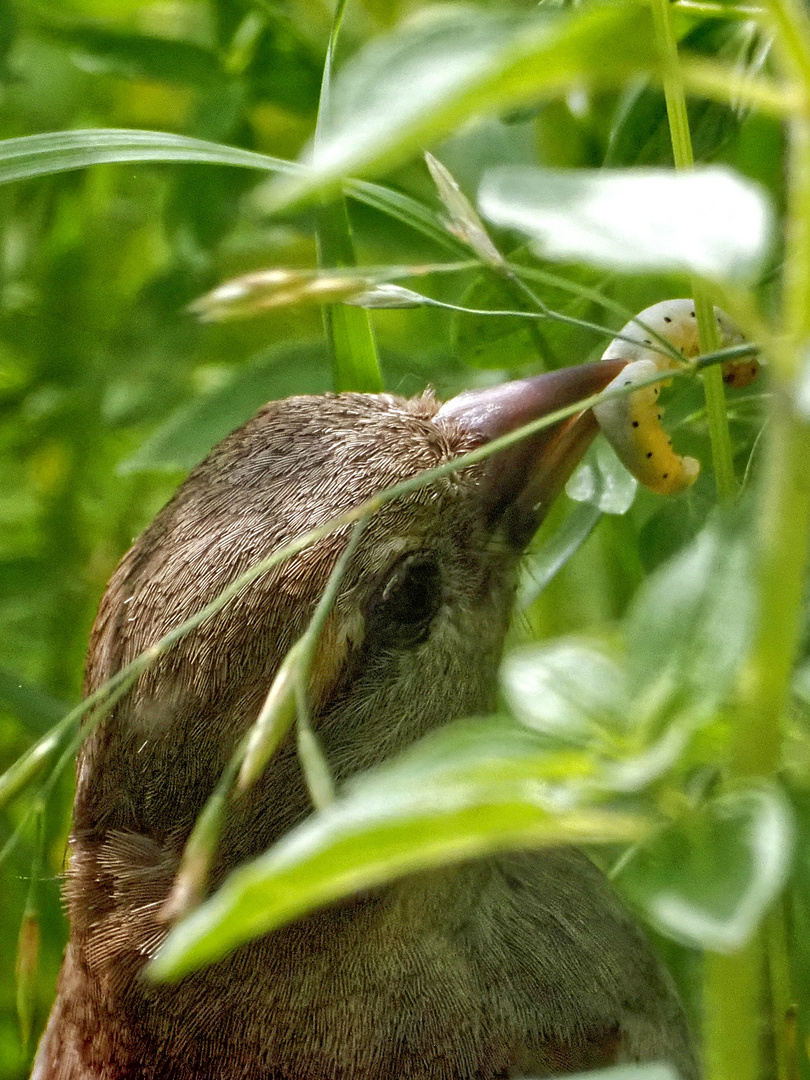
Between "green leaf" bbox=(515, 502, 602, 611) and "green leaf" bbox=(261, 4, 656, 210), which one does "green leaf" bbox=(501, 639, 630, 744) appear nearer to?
"green leaf" bbox=(261, 4, 656, 210)

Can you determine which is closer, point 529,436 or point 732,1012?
point 732,1012

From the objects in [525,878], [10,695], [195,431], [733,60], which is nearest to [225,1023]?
[525,878]

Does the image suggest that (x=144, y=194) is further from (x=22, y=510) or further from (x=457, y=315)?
(x=457, y=315)

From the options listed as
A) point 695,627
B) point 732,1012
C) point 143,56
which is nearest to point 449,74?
point 695,627

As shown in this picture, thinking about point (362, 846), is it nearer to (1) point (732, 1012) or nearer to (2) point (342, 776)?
(1) point (732, 1012)

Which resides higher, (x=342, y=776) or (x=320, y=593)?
(x=320, y=593)
